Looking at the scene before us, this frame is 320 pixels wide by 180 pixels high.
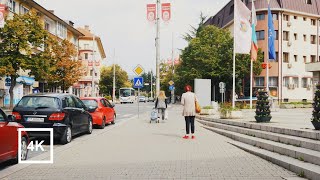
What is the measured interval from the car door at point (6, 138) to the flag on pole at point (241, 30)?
1588 centimetres

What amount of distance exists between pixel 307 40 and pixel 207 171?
185ft

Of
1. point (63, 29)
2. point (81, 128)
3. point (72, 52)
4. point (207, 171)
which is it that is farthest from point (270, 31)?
point (63, 29)

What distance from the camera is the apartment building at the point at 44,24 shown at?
40875 millimetres

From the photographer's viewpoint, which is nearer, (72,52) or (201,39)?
(72,52)

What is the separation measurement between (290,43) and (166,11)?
37.8 meters

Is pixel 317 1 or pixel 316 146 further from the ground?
pixel 317 1

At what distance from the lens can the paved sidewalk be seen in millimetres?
7844

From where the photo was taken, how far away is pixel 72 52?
4812cm

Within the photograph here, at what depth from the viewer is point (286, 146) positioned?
9.81 m

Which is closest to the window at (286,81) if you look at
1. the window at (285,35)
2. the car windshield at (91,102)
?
the window at (285,35)

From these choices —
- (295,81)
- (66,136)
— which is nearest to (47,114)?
(66,136)

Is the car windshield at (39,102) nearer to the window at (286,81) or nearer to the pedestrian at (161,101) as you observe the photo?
the pedestrian at (161,101)

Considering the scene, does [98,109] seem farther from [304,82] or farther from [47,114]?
[304,82]

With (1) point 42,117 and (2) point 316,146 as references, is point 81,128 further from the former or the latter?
(2) point 316,146
